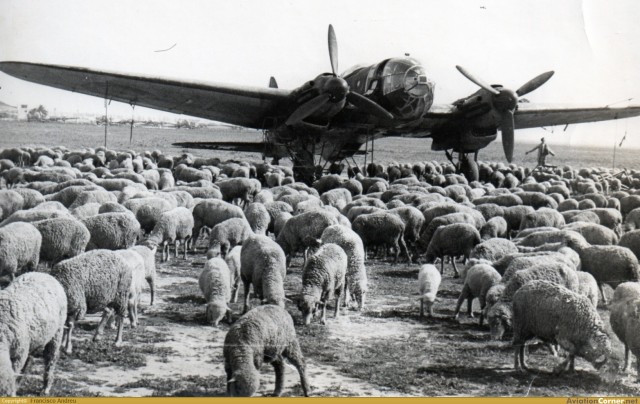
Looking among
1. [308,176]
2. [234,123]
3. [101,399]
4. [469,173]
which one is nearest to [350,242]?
[101,399]

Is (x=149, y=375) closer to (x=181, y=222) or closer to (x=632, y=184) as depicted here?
(x=181, y=222)

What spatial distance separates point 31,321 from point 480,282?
6.68m

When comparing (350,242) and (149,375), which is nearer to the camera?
(149,375)

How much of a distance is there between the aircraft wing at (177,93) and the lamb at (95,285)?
367 inches

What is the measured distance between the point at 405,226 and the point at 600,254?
5.29m

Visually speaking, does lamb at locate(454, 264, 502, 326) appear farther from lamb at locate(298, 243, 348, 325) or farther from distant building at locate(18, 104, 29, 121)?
distant building at locate(18, 104, 29, 121)

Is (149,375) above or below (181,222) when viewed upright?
below

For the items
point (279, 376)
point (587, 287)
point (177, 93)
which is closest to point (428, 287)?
point (587, 287)

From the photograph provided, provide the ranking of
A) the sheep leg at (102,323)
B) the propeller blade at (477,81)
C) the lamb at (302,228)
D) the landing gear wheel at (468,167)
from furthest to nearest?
1. the landing gear wheel at (468,167)
2. the propeller blade at (477,81)
3. the lamb at (302,228)
4. the sheep leg at (102,323)

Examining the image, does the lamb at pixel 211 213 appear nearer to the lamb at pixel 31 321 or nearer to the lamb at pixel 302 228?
the lamb at pixel 302 228

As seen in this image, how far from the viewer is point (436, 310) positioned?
34.7ft

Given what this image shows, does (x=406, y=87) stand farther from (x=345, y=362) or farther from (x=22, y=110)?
(x=345, y=362)

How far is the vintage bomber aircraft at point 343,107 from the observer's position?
65.9ft

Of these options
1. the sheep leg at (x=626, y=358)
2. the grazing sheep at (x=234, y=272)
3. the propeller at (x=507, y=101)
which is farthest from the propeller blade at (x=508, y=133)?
the sheep leg at (x=626, y=358)
